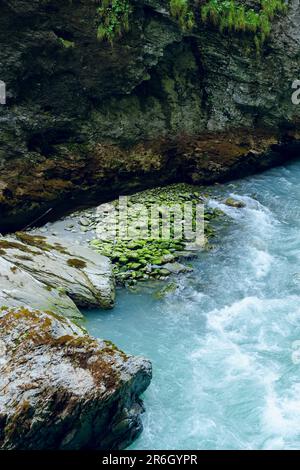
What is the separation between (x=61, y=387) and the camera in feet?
21.1

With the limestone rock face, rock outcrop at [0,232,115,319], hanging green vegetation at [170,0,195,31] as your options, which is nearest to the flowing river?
rock outcrop at [0,232,115,319]

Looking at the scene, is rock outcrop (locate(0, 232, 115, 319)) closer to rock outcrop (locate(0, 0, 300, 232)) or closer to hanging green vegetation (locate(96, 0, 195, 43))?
rock outcrop (locate(0, 0, 300, 232))

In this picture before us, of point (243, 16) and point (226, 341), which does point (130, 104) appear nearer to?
point (243, 16)

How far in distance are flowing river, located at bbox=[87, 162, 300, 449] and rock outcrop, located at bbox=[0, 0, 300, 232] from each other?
3.24 metres

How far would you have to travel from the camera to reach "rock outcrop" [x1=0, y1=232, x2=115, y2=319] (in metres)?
8.52

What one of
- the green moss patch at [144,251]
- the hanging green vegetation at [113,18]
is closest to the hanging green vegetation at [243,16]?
the hanging green vegetation at [113,18]

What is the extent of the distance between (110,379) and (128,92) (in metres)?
8.65

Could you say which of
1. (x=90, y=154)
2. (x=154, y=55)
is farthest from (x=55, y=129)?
(x=154, y=55)

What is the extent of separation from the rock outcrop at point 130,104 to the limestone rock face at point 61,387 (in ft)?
19.3

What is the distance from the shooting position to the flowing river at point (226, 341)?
7.31 metres

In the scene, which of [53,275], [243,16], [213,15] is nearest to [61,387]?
[53,275]

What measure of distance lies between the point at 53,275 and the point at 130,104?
5.98 m

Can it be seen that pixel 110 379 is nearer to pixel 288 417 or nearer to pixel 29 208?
pixel 288 417

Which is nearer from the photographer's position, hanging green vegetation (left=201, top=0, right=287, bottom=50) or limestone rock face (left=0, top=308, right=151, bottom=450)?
limestone rock face (left=0, top=308, right=151, bottom=450)
